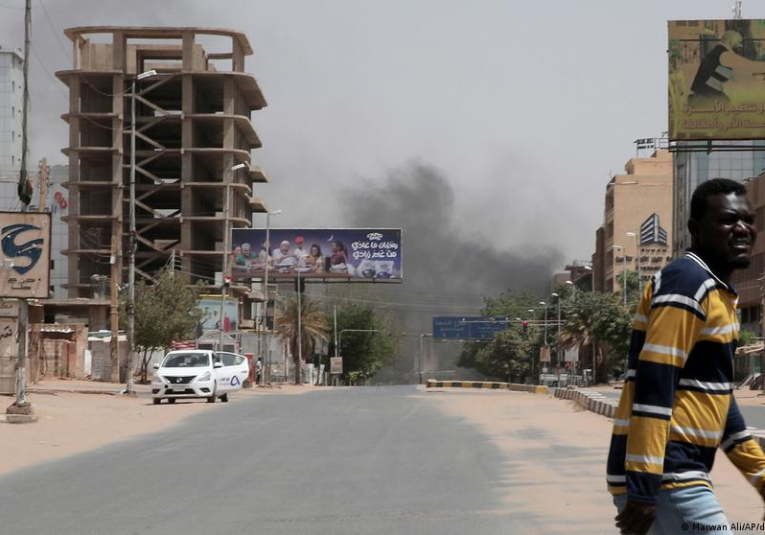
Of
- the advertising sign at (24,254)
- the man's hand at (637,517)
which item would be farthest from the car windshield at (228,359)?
the man's hand at (637,517)

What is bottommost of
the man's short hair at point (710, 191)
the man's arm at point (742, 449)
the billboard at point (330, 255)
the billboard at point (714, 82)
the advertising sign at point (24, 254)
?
the man's arm at point (742, 449)

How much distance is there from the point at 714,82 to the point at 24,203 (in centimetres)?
2689

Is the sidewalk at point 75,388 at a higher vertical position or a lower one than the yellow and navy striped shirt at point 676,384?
lower

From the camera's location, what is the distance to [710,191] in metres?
4.88

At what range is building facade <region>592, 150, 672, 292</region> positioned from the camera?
125 metres

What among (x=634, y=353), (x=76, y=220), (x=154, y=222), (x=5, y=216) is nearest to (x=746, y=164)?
(x=154, y=222)

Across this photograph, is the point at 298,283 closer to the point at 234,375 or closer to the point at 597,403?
the point at 234,375

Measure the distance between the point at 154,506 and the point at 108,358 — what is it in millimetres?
56530

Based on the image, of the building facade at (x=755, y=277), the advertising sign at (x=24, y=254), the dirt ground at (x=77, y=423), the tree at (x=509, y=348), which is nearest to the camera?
the dirt ground at (x=77, y=423)

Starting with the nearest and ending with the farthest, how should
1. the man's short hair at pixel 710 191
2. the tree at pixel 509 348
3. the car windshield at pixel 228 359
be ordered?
the man's short hair at pixel 710 191, the car windshield at pixel 228 359, the tree at pixel 509 348

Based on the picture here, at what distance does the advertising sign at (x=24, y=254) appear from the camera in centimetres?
3098

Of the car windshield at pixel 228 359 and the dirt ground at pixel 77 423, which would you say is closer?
the dirt ground at pixel 77 423

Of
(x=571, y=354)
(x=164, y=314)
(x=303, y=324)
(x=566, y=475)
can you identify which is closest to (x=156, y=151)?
(x=303, y=324)

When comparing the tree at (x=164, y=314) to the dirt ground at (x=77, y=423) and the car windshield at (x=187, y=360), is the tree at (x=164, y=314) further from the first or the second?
the car windshield at (x=187, y=360)
